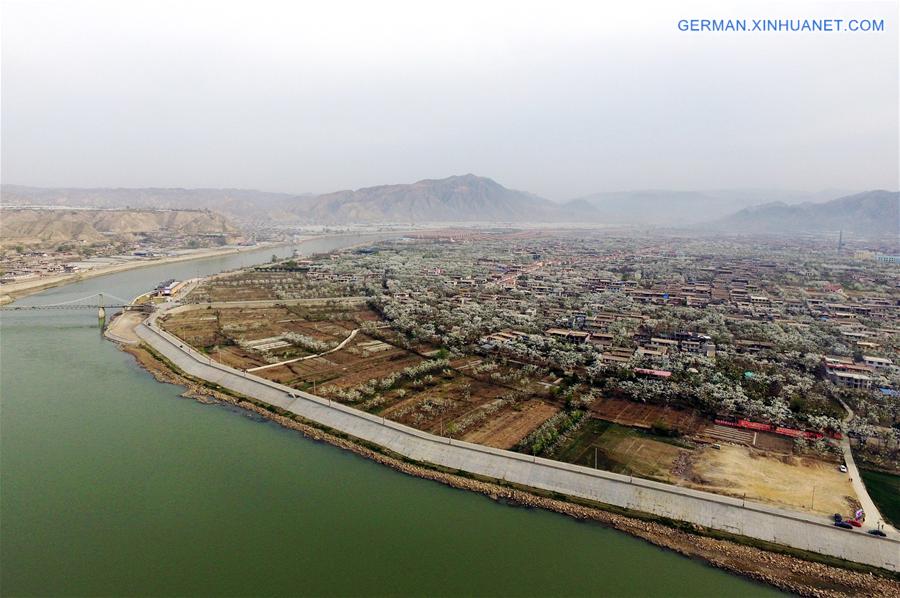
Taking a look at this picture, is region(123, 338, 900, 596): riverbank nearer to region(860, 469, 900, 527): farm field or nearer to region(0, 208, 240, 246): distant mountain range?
region(860, 469, 900, 527): farm field

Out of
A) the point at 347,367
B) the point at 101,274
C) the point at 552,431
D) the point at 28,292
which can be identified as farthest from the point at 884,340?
the point at 101,274

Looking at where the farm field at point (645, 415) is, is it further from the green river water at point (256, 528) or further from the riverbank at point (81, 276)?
the riverbank at point (81, 276)

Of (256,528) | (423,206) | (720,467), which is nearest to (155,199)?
(423,206)

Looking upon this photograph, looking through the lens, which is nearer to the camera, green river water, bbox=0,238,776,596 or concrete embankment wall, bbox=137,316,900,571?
green river water, bbox=0,238,776,596

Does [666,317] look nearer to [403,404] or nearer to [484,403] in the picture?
[484,403]

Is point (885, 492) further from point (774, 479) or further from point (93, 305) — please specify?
point (93, 305)

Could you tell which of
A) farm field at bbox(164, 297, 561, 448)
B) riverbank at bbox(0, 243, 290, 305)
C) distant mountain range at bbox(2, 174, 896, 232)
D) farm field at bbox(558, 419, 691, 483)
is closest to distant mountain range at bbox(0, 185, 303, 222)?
distant mountain range at bbox(2, 174, 896, 232)

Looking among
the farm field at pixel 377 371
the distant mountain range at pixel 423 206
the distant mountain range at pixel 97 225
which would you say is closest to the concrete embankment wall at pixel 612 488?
the farm field at pixel 377 371
